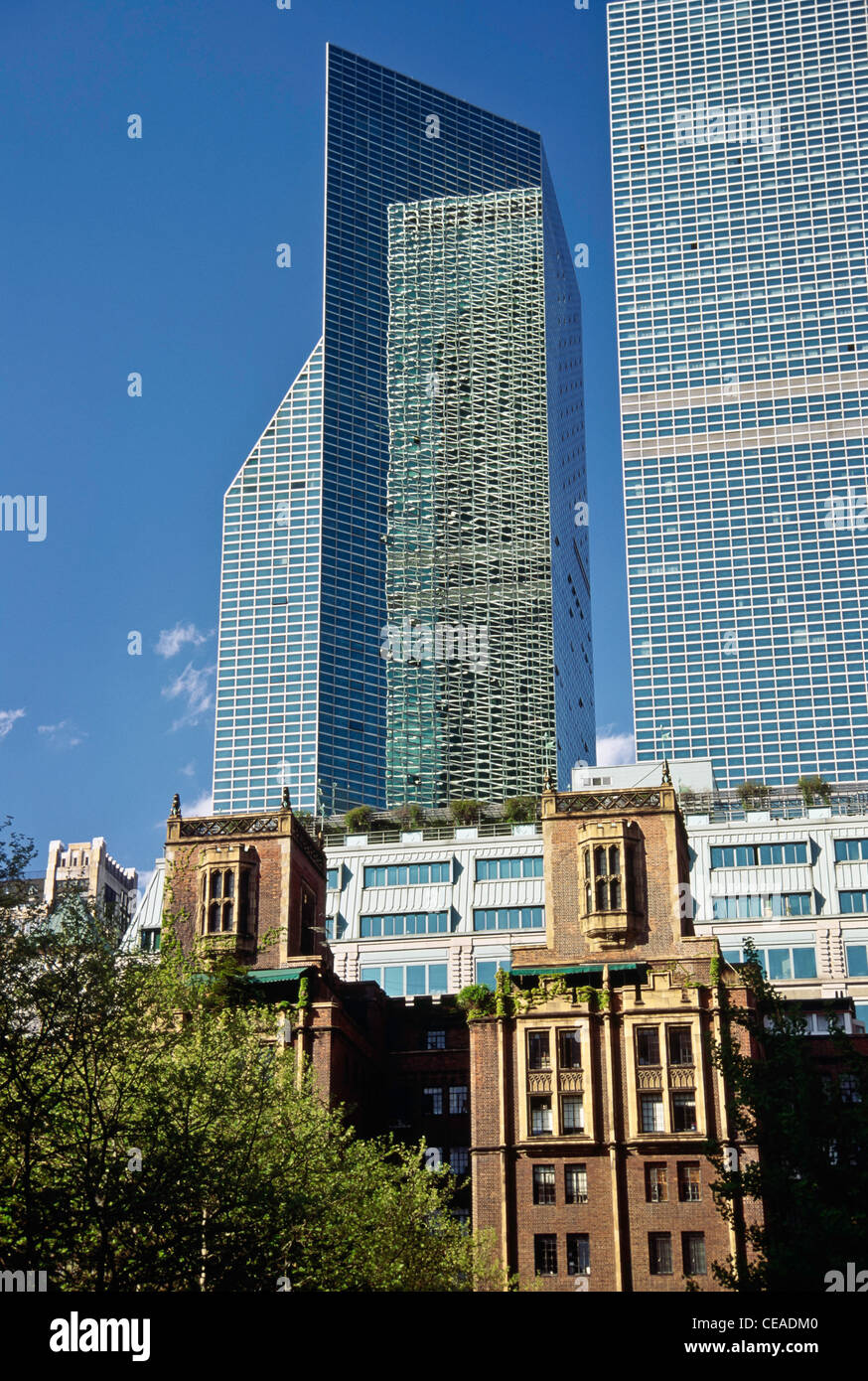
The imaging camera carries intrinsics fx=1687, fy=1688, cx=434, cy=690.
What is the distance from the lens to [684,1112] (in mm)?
80375

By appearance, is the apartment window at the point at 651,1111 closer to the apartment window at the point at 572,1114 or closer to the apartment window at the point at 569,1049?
the apartment window at the point at 572,1114

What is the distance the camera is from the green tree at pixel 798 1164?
Result: 4706 cm

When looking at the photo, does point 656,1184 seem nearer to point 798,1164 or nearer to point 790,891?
point 798,1164

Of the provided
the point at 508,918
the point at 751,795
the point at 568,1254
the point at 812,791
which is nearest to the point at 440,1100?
the point at 568,1254

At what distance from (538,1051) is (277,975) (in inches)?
551

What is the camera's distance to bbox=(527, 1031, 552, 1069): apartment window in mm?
82625

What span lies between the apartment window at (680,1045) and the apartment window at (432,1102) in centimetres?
1934

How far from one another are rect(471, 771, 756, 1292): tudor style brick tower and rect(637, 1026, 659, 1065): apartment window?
0.07m

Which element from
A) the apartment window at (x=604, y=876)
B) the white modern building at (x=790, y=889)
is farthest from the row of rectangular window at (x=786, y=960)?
the apartment window at (x=604, y=876)

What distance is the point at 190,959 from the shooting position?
7344cm

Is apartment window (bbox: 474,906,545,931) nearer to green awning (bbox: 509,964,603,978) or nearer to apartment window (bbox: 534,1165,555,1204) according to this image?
green awning (bbox: 509,964,603,978)

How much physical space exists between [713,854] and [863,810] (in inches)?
710
